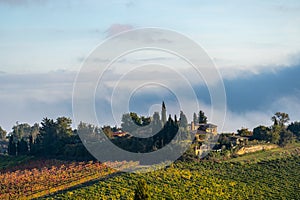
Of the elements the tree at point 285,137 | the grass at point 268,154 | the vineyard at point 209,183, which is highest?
the tree at point 285,137

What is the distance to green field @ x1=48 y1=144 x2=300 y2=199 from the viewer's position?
36844mm

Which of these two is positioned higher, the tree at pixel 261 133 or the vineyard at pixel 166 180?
the tree at pixel 261 133

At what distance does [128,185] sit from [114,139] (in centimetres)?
1384

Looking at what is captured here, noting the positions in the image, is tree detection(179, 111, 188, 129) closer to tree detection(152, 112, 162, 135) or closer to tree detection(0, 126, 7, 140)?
tree detection(152, 112, 162, 135)

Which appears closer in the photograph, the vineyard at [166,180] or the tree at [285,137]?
the vineyard at [166,180]

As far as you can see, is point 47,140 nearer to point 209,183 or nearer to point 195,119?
point 195,119

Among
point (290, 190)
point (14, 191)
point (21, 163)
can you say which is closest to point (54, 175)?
point (14, 191)

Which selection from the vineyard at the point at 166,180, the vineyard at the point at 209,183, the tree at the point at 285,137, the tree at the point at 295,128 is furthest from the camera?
the tree at the point at 295,128

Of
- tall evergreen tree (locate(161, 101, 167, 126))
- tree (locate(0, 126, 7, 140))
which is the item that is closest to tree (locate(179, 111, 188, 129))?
tall evergreen tree (locate(161, 101, 167, 126))

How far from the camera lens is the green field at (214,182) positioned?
36.8 meters

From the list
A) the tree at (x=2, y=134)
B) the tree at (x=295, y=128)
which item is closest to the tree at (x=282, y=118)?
the tree at (x=295, y=128)

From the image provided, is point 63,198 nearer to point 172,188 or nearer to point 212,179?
point 172,188

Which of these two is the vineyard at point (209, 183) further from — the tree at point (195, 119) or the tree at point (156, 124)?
the tree at point (195, 119)

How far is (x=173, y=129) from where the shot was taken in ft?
159
